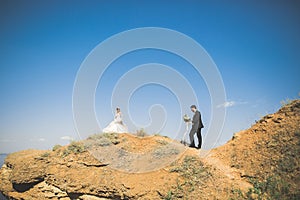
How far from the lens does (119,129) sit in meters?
14.1

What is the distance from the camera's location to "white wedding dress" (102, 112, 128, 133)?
13883mm

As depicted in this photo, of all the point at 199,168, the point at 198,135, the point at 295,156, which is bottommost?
the point at 199,168

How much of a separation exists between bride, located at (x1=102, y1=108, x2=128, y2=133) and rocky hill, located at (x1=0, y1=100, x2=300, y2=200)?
171 cm

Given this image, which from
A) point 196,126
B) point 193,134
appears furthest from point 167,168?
point 196,126

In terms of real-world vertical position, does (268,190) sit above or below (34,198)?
above

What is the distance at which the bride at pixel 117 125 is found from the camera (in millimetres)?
13905

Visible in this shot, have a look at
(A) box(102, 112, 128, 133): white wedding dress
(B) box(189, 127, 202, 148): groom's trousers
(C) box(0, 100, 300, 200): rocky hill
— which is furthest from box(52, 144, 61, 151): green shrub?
(B) box(189, 127, 202, 148): groom's trousers

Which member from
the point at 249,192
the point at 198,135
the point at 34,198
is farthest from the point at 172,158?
the point at 34,198

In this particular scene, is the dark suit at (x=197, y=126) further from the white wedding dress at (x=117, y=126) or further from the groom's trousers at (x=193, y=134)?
the white wedding dress at (x=117, y=126)

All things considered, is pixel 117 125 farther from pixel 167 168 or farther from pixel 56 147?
pixel 167 168

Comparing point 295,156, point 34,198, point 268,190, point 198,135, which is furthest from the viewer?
point 198,135

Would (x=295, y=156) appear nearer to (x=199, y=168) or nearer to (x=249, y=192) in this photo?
(x=249, y=192)

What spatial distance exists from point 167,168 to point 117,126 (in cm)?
569

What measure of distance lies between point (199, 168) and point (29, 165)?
29.6ft
